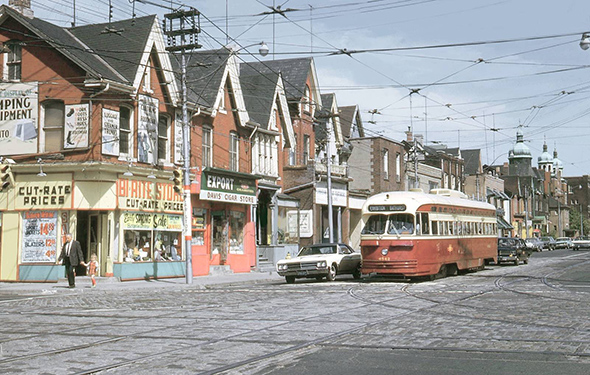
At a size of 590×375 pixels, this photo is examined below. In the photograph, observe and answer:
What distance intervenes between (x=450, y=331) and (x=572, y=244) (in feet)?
265

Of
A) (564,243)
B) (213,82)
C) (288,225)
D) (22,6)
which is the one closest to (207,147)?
(213,82)

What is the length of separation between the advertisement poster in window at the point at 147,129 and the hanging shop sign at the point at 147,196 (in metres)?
1.08

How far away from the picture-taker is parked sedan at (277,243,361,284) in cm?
2595

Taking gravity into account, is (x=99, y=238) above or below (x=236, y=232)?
below

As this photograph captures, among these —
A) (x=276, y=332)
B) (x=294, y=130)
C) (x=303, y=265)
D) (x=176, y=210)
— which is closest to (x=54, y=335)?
(x=276, y=332)

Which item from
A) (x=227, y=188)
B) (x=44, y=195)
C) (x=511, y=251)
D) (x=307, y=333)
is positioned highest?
(x=227, y=188)

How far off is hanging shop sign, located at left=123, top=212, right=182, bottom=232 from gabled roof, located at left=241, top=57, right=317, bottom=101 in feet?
44.2

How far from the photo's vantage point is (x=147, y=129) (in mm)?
29422

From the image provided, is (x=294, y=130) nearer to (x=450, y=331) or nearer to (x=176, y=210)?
(x=176, y=210)

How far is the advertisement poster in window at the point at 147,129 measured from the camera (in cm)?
2902

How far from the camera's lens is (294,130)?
1689 inches

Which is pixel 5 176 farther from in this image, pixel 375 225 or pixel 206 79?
pixel 375 225

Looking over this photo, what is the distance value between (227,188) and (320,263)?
954cm

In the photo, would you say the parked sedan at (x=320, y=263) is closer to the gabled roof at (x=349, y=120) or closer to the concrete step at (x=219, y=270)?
the concrete step at (x=219, y=270)
